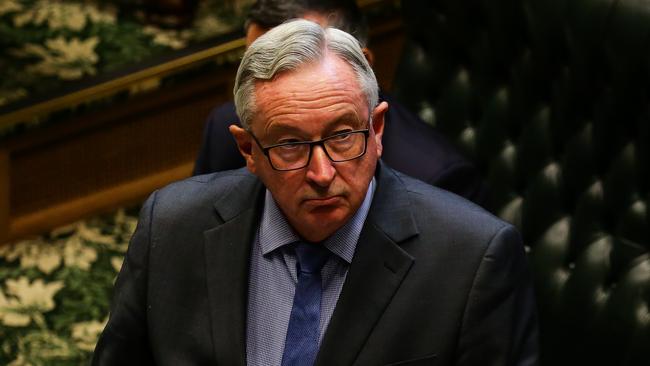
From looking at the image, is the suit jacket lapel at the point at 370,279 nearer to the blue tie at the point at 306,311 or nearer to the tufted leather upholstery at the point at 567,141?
the blue tie at the point at 306,311

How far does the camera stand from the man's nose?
1621 millimetres

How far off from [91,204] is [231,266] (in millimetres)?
1784

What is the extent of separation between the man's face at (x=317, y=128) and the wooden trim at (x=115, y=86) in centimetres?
172

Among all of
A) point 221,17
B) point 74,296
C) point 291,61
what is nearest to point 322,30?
point 291,61

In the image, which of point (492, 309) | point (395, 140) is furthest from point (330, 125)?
point (395, 140)

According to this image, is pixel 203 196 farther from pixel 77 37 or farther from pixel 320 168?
pixel 77 37

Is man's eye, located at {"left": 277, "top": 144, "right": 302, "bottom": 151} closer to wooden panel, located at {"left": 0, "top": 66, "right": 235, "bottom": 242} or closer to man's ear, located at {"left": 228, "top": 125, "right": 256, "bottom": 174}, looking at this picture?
man's ear, located at {"left": 228, "top": 125, "right": 256, "bottom": 174}

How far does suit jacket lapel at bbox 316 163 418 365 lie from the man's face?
0.07m

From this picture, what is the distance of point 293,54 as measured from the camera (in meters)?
1.62

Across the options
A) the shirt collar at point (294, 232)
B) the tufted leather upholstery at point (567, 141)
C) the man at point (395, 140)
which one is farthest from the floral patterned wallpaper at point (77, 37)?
the shirt collar at point (294, 232)

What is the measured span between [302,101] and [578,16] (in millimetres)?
849

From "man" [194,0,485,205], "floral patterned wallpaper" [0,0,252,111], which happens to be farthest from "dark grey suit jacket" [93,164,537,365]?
"floral patterned wallpaper" [0,0,252,111]

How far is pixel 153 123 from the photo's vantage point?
138 inches

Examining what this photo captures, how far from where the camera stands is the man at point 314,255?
164cm
